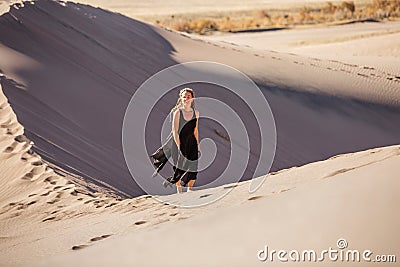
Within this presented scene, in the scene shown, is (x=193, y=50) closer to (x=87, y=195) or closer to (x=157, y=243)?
(x=87, y=195)

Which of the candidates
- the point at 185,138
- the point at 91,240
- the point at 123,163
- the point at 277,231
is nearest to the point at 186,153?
the point at 185,138

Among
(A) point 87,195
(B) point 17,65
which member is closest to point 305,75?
(B) point 17,65

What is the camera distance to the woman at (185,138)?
6820 mm

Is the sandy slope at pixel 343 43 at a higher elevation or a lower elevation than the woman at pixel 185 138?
higher

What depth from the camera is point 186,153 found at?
7.04 metres

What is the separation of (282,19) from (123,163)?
120 feet

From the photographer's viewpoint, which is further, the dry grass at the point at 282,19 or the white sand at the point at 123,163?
the dry grass at the point at 282,19

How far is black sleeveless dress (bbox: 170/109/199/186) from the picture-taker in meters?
6.88

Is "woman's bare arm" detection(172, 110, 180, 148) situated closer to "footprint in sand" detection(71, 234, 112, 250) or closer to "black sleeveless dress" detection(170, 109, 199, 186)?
"black sleeveless dress" detection(170, 109, 199, 186)

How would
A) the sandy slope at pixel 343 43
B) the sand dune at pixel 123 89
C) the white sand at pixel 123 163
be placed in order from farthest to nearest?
1. the sandy slope at pixel 343 43
2. the sand dune at pixel 123 89
3. the white sand at pixel 123 163

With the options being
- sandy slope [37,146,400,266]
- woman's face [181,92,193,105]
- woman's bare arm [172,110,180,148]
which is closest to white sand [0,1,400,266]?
sandy slope [37,146,400,266]

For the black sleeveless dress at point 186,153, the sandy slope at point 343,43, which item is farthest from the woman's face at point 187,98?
the sandy slope at point 343,43

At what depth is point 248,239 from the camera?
13.0 feet

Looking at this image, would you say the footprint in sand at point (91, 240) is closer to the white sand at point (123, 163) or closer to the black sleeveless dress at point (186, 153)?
the white sand at point (123, 163)
